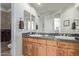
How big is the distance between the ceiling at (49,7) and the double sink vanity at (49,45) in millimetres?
304

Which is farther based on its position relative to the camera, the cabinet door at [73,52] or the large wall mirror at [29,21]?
the large wall mirror at [29,21]

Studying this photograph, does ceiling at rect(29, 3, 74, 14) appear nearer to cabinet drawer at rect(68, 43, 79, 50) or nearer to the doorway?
the doorway

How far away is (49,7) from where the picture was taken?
1.58m

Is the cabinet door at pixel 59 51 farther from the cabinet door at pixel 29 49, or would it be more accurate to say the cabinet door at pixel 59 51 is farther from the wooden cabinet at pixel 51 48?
the cabinet door at pixel 29 49

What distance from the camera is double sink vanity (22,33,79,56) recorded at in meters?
1.51

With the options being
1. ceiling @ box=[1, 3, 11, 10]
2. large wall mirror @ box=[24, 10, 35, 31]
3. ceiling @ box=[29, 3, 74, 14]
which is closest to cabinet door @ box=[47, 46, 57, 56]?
large wall mirror @ box=[24, 10, 35, 31]

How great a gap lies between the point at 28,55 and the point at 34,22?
0.41 meters

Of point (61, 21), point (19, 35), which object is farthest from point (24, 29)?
point (61, 21)

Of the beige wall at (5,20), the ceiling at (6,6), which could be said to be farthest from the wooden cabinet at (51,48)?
the ceiling at (6,6)

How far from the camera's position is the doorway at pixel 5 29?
1.50m

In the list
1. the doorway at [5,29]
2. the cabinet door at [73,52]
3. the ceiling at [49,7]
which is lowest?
the cabinet door at [73,52]

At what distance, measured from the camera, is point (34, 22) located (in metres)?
1.67

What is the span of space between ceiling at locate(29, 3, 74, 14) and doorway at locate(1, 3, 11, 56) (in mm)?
288

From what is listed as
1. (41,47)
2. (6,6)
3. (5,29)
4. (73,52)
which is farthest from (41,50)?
(6,6)
